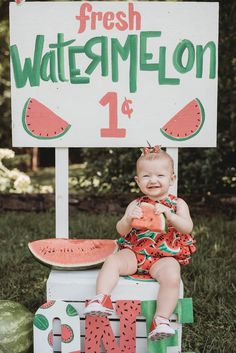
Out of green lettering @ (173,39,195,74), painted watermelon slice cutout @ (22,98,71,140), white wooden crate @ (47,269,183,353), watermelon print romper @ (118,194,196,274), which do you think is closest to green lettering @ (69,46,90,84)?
painted watermelon slice cutout @ (22,98,71,140)

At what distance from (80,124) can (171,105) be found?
54 cm

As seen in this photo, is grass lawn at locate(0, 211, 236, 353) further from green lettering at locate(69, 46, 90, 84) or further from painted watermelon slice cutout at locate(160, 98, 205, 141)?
green lettering at locate(69, 46, 90, 84)

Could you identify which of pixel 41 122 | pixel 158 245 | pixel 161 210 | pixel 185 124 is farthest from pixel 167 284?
pixel 41 122

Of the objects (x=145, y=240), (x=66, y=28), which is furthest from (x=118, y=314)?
(x=66, y=28)

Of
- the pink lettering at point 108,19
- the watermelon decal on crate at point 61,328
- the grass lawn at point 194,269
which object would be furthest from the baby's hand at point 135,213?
the pink lettering at point 108,19

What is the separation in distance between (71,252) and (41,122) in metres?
0.79

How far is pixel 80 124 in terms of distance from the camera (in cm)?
348

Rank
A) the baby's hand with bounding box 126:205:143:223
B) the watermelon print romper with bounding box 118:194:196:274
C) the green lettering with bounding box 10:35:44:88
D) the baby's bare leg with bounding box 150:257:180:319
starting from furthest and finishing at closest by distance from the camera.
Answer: the green lettering with bounding box 10:35:44:88, the watermelon print romper with bounding box 118:194:196:274, the baby's hand with bounding box 126:205:143:223, the baby's bare leg with bounding box 150:257:180:319

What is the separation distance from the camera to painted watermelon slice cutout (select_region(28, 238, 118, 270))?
3.11 meters

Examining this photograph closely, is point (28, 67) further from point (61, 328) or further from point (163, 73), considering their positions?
point (61, 328)

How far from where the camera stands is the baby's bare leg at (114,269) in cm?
288

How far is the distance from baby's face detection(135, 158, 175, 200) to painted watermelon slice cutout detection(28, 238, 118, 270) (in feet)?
1.41

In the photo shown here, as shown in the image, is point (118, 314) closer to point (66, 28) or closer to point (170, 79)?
point (170, 79)

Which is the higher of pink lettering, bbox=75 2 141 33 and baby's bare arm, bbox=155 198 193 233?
pink lettering, bbox=75 2 141 33
